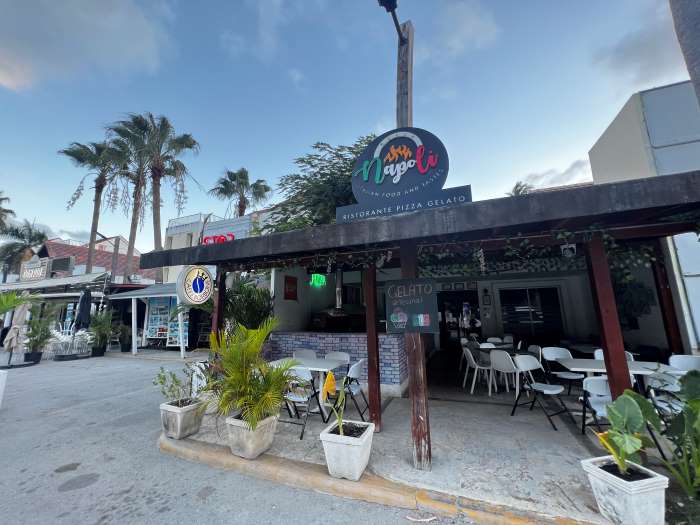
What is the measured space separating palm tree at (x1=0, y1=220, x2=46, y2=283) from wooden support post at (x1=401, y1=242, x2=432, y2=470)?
97.9ft

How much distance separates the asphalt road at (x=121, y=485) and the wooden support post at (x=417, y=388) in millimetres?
557

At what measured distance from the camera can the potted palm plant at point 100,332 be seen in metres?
10.6

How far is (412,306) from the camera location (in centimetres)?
288

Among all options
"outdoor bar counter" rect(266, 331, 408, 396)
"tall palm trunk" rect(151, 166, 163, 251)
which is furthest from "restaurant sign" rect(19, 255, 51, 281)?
"outdoor bar counter" rect(266, 331, 408, 396)

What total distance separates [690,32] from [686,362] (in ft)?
12.9

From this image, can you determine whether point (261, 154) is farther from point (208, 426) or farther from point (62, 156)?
point (62, 156)

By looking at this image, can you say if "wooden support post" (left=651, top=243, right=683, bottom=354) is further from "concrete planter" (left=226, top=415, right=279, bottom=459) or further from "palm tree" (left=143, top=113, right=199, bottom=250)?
"palm tree" (left=143, top=113, right=199, bottom=250)

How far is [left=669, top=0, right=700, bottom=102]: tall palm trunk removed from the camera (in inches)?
94.6

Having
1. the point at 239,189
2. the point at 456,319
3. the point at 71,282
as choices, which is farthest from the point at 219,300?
the point at 239,189

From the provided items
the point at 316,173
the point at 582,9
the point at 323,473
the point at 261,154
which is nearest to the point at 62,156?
the point at 261,154

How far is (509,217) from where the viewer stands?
2.28 metres

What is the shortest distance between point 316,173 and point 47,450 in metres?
7.01

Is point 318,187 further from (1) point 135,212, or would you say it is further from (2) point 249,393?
(1) point 135,212

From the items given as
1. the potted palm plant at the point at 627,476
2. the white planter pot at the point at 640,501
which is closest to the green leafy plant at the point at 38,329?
the potted palm plant at the point at 627,476
